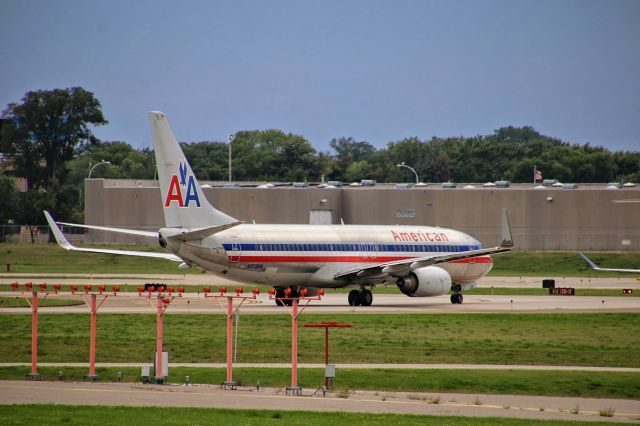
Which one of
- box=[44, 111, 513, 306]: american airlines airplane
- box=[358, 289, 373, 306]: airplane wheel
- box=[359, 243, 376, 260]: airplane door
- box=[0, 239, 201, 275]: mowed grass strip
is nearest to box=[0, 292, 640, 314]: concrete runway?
box=[358, 289, 373, 306]: airplane wheel

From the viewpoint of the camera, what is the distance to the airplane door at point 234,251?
168 feet

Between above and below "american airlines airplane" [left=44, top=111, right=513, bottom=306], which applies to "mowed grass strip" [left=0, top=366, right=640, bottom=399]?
below

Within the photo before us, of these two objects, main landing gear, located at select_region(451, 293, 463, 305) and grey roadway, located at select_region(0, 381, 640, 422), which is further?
main landing gear, located at select_region(451, 293, 463, 305)

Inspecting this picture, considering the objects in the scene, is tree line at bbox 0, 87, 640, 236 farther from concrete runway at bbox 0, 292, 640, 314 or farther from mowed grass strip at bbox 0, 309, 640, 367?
mowed grass strip at bbox 0, 309, 640, 367

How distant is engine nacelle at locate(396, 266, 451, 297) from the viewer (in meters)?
56.1

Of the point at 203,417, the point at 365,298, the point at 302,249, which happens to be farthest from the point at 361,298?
the point at 203,417

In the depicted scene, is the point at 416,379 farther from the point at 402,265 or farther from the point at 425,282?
the point at 425,282

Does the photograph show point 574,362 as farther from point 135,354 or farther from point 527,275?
point 527,275

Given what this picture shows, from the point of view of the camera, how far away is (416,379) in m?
29.8

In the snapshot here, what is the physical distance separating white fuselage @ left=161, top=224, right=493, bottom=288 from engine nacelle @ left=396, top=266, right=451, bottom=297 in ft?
3.69

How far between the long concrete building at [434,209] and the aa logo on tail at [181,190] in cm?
5816

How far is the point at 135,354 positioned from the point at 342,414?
11.8 meters

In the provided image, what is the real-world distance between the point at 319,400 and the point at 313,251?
1143 inches

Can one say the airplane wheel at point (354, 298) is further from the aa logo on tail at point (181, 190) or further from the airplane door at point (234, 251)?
the aa logo on tail at point (181, 190)
